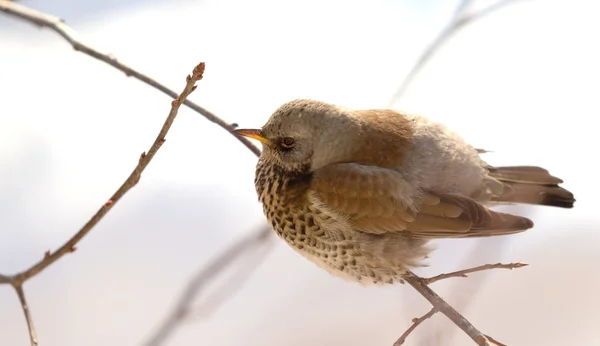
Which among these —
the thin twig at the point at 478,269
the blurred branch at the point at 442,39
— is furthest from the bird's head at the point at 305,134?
the thin twig at the point at 478,269

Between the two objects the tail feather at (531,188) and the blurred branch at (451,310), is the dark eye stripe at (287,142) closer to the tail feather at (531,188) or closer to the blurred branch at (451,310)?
the blurred branch at (451,310)

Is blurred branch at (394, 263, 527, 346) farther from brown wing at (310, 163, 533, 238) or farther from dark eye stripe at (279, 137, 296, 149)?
dark eye stripe at (279, 137, 296, 149)

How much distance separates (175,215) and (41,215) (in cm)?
77

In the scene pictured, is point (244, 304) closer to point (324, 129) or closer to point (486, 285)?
point (486, 285)

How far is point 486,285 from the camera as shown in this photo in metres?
3.74

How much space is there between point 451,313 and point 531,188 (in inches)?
24.4

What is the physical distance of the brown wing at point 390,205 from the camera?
1.81 m

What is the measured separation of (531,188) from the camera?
79.1 inches

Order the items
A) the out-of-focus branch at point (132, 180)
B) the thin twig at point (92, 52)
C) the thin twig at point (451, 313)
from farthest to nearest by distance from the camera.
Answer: the thin twig at point (92, 52)
the thin twig at point (451, 313)
the out-of-focus branch at point (132, 180)

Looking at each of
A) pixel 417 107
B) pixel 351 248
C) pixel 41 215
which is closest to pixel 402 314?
pixel 417 107

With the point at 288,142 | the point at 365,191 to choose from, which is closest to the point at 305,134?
the point at 288,142

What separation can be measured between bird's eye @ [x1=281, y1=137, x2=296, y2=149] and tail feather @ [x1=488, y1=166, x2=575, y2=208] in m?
0.60

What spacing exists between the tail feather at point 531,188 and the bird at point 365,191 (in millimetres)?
155

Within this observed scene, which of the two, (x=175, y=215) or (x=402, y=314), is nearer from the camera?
(x=402, y=314)
